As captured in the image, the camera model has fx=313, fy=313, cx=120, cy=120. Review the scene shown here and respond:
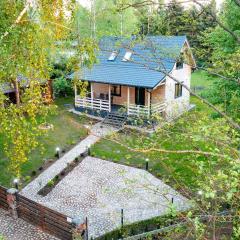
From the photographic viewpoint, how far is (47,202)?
12.5 m

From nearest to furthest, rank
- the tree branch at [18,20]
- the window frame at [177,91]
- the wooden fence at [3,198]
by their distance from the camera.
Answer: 1. the tree branch at [18,20]
2. the wooden fence at [3,198]
3. the window frame at [177,91]

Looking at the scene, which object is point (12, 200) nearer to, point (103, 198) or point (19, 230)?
point (19, 230)

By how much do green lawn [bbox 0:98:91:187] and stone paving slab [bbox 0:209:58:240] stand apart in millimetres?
2567

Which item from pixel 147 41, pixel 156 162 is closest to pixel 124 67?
pixel 156 162

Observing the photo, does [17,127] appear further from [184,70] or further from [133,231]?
[184,70]

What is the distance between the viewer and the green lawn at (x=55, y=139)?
14851 millimetres

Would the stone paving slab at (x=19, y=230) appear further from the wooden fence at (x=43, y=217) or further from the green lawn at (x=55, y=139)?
the green lawn at (x=55, y=139)

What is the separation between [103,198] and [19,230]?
348cm

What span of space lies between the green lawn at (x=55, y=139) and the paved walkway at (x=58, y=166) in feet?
1.83

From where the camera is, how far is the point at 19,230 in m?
10.7

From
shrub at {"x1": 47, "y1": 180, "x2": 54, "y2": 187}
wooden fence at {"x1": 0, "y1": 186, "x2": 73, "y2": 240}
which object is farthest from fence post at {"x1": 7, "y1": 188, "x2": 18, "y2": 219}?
shrub at {"x1": 47, "y1": 180, "x2": 54, "y2": 187}

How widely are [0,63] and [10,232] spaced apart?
650 cm

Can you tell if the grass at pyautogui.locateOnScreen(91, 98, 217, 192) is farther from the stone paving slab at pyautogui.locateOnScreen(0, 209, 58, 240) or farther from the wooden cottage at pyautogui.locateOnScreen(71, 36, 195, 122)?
the stone paving slab at pyautogui.locateOnScreen(0, 209, 58, 240)

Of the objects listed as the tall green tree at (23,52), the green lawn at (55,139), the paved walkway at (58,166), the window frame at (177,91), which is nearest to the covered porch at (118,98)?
the green lawn at (55,139)
